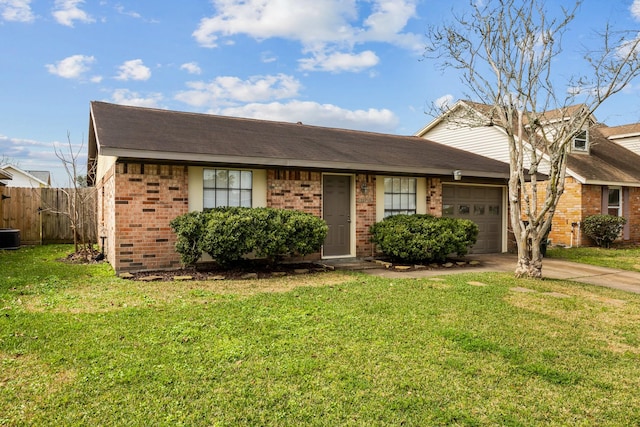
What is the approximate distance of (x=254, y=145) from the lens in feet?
31.2

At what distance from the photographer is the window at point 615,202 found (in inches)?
622

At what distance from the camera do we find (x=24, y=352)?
12.3ft

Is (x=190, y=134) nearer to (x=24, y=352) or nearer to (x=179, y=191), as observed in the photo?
(x=179, y=191)

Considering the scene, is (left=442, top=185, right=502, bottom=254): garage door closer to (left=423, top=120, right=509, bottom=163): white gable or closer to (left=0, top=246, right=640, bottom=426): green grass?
(left=423, top=120, right=509, bottom=163): white gable

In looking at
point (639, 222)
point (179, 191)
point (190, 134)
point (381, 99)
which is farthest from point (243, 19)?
point (639, 222)

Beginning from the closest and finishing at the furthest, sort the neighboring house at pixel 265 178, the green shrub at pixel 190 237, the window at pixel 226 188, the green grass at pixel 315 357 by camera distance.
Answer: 1. the green grass at pixel 315 357
2. the green shrub at pixel 190 237
3. the neighboring house at pixel 265 178
4. the window at pixel 226 188

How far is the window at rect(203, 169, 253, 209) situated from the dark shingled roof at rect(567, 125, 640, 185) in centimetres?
1199

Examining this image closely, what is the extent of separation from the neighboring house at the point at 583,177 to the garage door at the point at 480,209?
250 cm

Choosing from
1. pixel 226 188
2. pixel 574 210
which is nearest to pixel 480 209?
pixel 574 210

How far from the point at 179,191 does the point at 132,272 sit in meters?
1.84

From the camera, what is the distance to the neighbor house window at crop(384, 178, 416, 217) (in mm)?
10812

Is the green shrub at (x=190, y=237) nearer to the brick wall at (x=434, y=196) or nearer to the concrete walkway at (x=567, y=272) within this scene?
the concrete walkway at (x=567, y=272)

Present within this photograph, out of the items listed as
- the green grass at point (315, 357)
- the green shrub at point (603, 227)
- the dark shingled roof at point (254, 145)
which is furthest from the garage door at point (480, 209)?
the green grass at point (315, 357)

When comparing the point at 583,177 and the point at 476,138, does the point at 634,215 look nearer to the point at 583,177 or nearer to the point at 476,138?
the point at 583,177
